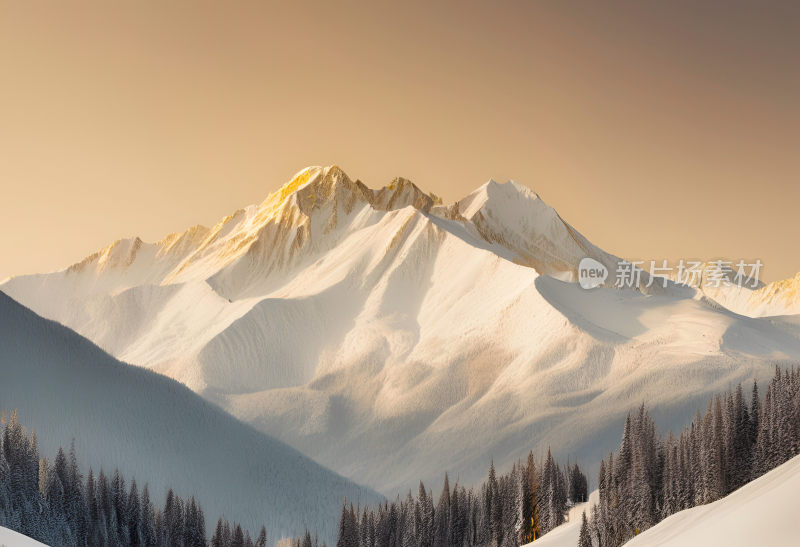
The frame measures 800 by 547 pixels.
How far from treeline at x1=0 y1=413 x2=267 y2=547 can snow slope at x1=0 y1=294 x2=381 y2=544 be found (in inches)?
590

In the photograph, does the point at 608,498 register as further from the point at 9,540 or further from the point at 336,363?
the point at 336,363

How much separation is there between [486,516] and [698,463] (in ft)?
81.3

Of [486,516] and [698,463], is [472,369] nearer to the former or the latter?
[486,516]

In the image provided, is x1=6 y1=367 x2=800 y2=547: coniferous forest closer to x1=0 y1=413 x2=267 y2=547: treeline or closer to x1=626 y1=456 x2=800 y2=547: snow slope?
x1=0 y1=413 x2=267 y2=547: treeline

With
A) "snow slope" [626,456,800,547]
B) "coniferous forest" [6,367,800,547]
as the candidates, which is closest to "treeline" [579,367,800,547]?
"coniferous forest" [6,367,800,547]

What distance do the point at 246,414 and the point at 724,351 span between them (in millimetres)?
89143

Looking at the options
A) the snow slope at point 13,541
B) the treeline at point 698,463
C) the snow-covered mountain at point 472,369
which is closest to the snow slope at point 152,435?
the snow-covered mountain at point 472,369

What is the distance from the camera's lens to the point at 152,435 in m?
122

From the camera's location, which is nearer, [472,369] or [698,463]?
[698,463]

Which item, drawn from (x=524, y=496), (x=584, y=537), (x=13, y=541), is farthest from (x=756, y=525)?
(x=524, y=496)

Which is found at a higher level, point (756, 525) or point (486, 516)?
point (486, 516)

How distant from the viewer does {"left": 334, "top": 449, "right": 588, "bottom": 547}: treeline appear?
80.1 meters

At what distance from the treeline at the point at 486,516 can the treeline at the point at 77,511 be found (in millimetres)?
13879

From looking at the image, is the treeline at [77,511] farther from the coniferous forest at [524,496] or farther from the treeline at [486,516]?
the treeline at [486,516]
